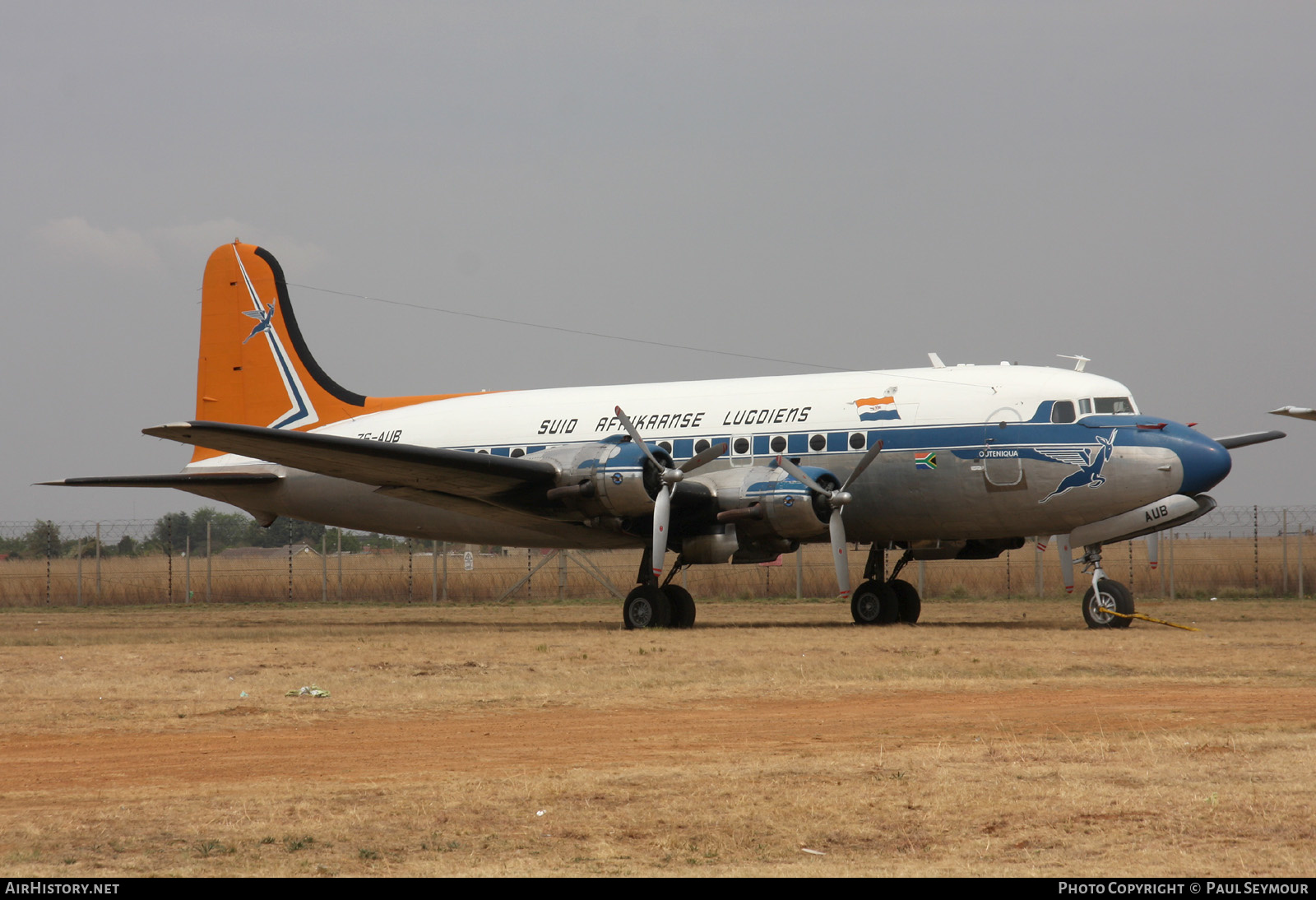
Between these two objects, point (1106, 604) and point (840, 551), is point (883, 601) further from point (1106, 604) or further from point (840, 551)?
point (1106, 604)

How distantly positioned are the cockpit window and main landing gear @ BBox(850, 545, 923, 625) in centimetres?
447

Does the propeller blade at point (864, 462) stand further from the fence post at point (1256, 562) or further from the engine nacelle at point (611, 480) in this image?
the fence post at point (1256, 562)

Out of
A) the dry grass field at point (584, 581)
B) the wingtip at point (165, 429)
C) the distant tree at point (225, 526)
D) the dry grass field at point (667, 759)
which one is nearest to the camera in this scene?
the dry grass field at point (667, 759)

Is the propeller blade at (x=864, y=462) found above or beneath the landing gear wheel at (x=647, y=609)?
above

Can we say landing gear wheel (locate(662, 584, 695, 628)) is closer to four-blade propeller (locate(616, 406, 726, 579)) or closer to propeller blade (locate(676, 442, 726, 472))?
four-blade propeller (locate(616, 406, 726, 579))

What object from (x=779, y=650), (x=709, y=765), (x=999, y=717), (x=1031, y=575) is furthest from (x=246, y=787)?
(x=1031, y=575)

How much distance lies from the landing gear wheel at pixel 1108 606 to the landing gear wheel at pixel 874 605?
3434 mm

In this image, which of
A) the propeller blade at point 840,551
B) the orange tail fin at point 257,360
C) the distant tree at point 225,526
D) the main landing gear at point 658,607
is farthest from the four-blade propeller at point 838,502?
the distant tree at point 225,526

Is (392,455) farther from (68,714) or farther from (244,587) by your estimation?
(244,587)

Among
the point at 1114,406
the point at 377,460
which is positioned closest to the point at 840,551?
the point at 1114,406

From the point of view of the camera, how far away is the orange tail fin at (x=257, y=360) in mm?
26172

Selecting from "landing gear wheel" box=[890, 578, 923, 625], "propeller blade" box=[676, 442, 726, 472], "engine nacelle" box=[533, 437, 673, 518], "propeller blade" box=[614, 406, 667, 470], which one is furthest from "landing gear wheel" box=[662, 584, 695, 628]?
"landing gear wheel" box=[890, 578, 923, 625]

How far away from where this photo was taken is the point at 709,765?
8352 millimetres

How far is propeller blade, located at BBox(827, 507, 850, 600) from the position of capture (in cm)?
1944
